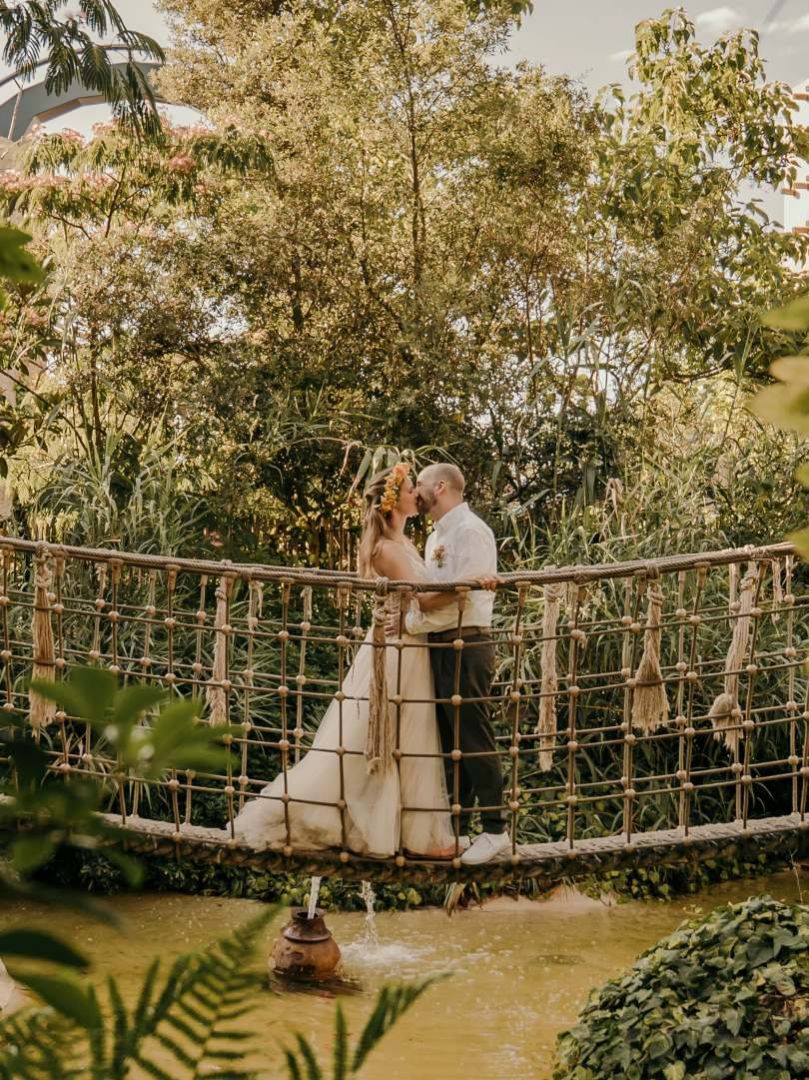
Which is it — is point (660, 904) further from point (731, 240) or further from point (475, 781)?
point (731, 240)

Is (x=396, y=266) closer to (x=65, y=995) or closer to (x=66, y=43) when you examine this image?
(x=66, y=43)

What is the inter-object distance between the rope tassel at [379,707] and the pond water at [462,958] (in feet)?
2.09

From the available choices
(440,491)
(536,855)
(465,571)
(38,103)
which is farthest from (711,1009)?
(38,103)

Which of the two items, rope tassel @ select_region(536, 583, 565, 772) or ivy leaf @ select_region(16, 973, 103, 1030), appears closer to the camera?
ivy leaf @ select_region(16, 973, 103, 1030)

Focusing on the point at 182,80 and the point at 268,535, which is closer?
the point at 268,535

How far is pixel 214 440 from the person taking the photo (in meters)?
6.31

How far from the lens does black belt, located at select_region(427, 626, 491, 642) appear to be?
3180mm

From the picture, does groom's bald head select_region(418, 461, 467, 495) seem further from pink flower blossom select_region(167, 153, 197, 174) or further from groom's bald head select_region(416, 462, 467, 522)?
pink flower blossom select_region(167, 153, 197, 174)

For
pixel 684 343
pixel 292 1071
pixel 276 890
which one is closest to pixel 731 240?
pixel 684 343

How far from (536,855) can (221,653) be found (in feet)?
2.84

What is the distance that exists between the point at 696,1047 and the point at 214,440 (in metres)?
4.04

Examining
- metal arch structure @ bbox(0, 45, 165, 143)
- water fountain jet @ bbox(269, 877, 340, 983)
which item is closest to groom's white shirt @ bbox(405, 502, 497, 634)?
water fountain jet @ bbox(269, 877, 340, 983)

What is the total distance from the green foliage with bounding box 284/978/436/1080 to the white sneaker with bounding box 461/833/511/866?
257 centimetres

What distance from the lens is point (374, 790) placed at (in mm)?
3213
